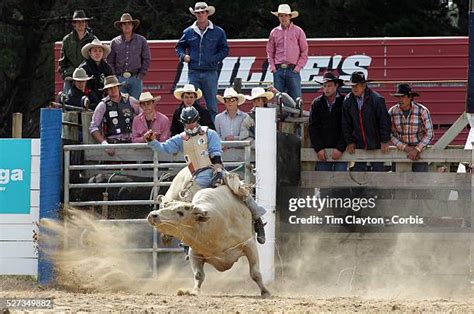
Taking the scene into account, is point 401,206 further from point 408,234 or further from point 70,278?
point 70,278

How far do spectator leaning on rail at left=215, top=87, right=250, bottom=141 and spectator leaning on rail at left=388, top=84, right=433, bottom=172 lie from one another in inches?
65.3

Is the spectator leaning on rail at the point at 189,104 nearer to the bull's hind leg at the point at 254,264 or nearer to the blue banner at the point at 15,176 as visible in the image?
the blue banner at the point at 15,176

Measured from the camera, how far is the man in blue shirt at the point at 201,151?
13016 mm

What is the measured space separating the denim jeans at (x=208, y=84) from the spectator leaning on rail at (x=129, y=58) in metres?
0.74

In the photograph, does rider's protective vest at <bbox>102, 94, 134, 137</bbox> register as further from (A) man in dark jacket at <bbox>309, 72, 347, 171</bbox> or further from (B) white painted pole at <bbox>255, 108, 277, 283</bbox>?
(A) man in dark jacket at <bbox>309, 72, 347, 171</bbox>

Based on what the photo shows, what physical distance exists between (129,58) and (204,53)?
3.26ft

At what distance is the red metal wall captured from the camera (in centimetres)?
1997

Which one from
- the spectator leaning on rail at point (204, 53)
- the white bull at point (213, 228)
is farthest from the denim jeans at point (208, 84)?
the white bull at point (213, 228)

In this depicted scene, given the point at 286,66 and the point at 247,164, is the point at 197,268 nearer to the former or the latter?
the point at 247,164

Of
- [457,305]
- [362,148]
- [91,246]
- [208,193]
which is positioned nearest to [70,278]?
[91,246]

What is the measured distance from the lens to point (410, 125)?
1422 centimetres

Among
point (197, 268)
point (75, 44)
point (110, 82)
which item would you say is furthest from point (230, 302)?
point (75, 44)

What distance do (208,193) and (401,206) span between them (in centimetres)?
260

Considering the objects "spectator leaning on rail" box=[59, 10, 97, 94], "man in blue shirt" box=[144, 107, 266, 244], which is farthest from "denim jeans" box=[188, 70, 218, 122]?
"man in blue shirt" box=[144, 107, 266, 244]
